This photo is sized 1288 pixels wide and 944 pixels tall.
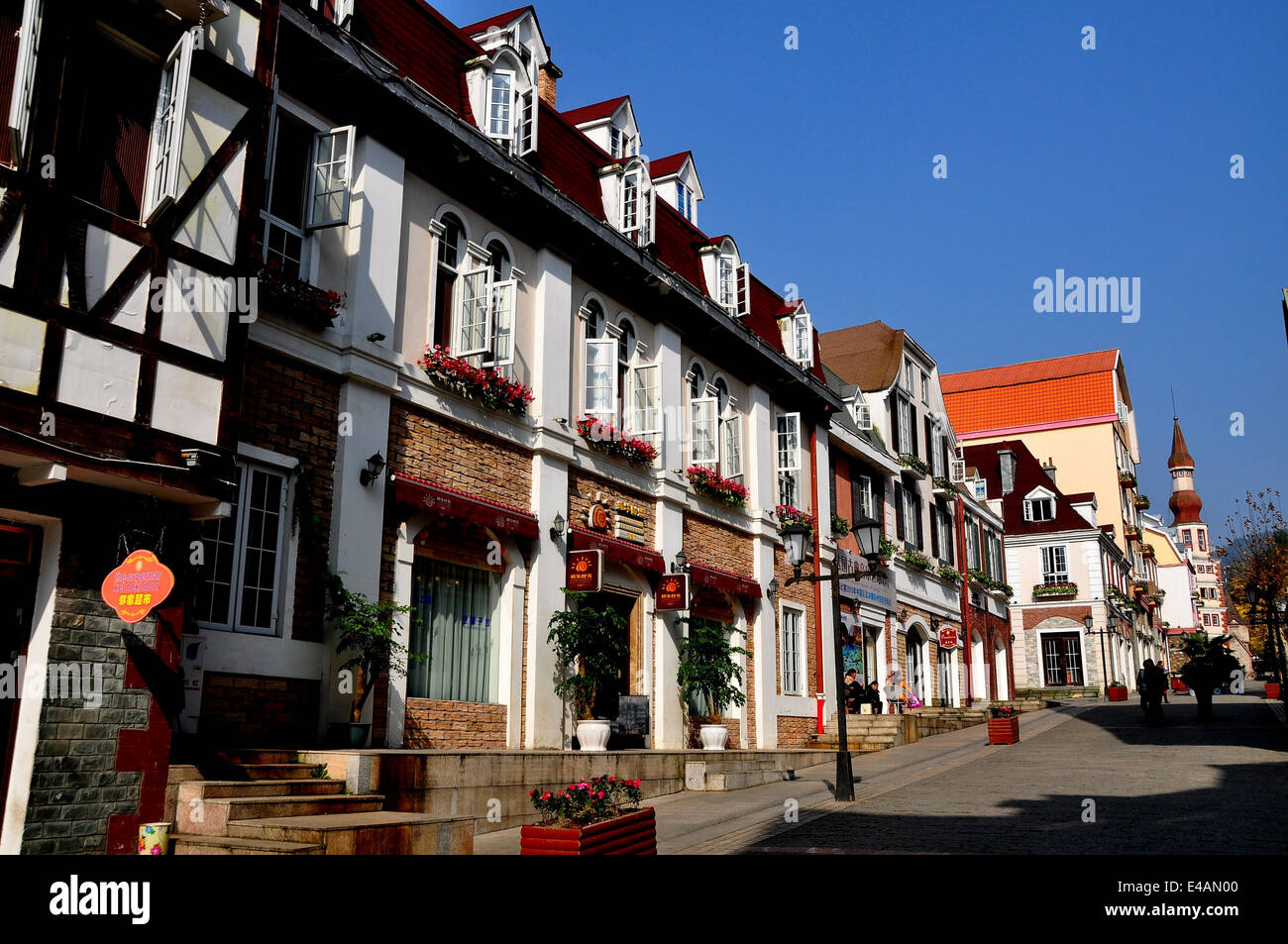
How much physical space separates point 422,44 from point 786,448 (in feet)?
39.4

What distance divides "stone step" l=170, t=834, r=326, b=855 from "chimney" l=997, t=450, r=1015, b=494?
51.2 metres

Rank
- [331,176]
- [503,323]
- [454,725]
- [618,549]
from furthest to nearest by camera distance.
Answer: [618,549], [503,323], [454,725], [331,176]

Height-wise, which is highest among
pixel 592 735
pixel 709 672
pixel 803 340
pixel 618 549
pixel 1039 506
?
pixel 1039 506

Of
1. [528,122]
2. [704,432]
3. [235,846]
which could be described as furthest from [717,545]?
[235,846]

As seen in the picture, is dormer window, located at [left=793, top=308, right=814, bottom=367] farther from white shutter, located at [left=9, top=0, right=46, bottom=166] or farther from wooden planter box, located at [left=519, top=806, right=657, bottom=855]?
white shutter, located at [left=9, top=0, right=46, bottom=166]

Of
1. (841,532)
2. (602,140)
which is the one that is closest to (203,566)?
(602,140)

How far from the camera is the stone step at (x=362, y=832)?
8492 mm

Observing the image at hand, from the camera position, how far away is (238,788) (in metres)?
9.48

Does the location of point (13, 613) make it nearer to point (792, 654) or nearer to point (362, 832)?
point (362, 832)

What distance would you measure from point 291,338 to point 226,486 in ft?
9.45

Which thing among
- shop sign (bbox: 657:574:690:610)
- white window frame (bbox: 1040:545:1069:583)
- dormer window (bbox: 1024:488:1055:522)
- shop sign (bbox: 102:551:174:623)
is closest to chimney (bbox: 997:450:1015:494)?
dormer window (bbox: 1024:488:1055:522)

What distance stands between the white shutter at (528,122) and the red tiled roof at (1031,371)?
54530mm

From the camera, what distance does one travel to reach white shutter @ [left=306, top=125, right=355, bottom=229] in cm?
1271

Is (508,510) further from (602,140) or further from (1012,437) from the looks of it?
(1012,437)
